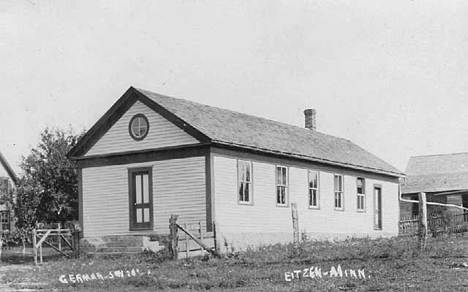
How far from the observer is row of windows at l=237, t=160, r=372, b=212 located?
24062 mm

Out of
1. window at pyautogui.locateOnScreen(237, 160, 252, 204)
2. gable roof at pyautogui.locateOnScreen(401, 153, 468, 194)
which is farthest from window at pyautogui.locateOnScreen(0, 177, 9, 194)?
gable roof at pyautogui.locateOnScreen(401, 153, 468, 194)

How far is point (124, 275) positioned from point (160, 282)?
81.8 inches

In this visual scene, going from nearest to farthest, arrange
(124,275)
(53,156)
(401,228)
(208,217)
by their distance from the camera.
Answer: (124,275)
(208,217)
(401,228)
(53,156)

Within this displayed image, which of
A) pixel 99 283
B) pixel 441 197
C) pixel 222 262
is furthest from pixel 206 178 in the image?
pixel 441 197

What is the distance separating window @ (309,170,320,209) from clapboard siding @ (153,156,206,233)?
7120 millimetres

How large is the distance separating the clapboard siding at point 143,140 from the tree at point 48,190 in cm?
1762

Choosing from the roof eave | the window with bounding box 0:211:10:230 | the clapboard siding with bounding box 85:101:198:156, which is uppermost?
the clapboard siding with bounding box 85:101:198:156

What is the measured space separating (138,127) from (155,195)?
271cm

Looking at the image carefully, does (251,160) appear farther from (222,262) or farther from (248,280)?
(248,280)

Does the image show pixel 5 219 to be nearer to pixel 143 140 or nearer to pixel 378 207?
pixel 143 140

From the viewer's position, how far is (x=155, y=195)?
23531 millimetres

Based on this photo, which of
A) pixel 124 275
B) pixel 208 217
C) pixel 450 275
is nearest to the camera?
pixel 450 275

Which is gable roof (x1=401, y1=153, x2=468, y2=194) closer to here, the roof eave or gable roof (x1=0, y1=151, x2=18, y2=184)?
the roof eave

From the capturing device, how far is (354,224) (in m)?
31.3
